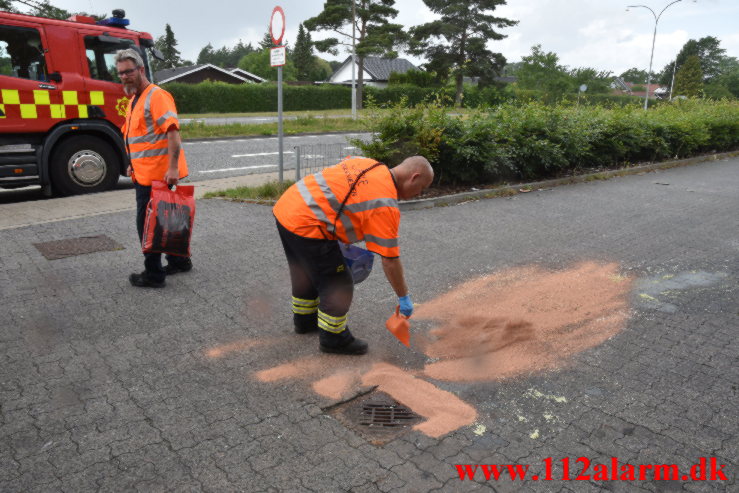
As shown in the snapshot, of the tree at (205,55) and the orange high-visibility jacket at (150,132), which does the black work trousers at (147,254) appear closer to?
the orange high-visibility jacket at (150,132)

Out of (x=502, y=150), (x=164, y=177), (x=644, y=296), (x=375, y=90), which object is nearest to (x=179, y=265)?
(x=164, y=177)

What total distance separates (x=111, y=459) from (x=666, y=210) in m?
8.78

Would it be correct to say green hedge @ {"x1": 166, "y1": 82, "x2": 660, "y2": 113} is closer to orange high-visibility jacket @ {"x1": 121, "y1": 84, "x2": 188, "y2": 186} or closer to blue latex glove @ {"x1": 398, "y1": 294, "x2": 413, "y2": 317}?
orange high-visibility jacket @ {"x1": 121, "y1": 84, "x2": 188, "y2": 186}

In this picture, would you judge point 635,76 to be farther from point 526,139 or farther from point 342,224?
point 342,224

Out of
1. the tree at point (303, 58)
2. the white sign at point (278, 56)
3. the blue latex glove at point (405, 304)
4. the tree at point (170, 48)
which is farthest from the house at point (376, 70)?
the blue latex glove at point (405, 304)

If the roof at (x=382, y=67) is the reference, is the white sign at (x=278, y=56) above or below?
below

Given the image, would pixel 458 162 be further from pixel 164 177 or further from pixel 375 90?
pixel 375 90

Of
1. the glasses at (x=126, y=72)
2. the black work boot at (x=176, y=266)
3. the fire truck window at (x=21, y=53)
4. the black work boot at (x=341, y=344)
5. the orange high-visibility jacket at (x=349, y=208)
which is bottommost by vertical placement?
the black work boot at (x=341, y=344)

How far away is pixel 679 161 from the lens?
46.4 ft

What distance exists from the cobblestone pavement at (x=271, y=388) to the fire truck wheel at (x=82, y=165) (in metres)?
2.29

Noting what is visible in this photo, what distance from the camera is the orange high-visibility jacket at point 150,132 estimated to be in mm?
4504

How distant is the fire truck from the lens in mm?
7609

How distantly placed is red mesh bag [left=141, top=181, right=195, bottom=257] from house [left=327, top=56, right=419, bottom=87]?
56810mm

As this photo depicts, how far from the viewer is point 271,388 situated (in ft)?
10.7
